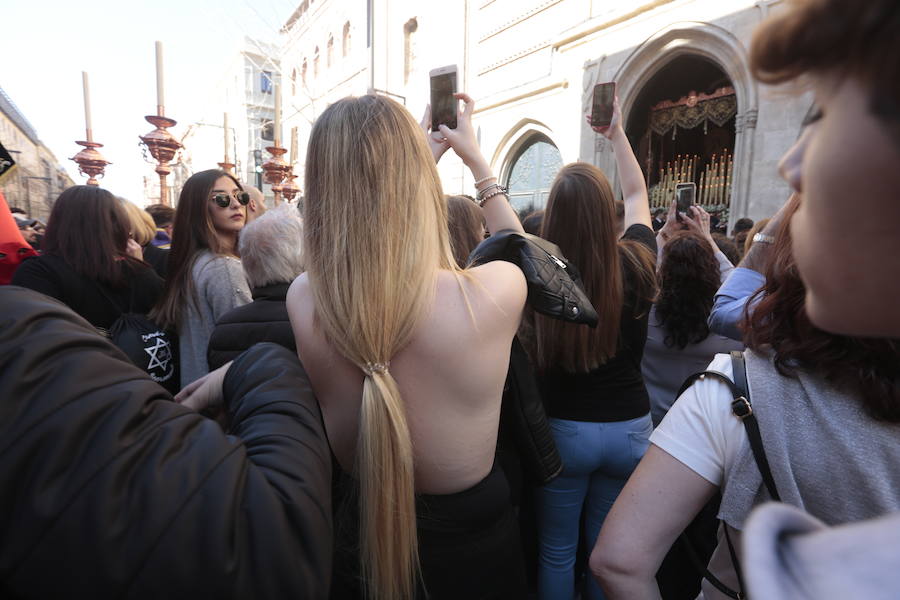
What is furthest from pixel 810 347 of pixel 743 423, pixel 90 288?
pixel 90 288

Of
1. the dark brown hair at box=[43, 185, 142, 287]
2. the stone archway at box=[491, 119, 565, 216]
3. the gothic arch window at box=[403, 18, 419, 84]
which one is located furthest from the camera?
the gothic arch window at box=[403, 18, 419, 84]

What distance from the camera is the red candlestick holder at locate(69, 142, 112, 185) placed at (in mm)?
3611

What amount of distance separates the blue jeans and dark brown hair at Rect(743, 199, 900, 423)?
1130 mm

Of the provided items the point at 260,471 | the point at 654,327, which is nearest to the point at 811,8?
the point at 260,471

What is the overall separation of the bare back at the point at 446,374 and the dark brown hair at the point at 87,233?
1.65 meters

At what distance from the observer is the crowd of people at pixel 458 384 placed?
0.44 metres

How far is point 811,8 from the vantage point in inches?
15.3

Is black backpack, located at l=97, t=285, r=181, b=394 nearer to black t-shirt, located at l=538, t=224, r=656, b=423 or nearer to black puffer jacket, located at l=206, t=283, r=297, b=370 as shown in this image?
black puffer jacket, located at l=206, t=283, r=297, b=370

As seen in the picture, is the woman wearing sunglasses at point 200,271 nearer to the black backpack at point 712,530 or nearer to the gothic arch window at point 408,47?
the black backpack at point 712,530

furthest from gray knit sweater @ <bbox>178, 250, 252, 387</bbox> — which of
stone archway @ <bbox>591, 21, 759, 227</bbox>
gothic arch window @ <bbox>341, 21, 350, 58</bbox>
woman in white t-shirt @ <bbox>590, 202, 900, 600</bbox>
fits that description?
gothic arch window @ <bbox>341, 21, 350, 58</bbox>

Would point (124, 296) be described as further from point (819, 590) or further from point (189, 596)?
point (819, 590)

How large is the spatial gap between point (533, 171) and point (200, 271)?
1114 centimetres

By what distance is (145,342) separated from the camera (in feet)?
7.14

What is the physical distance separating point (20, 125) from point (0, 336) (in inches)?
988
